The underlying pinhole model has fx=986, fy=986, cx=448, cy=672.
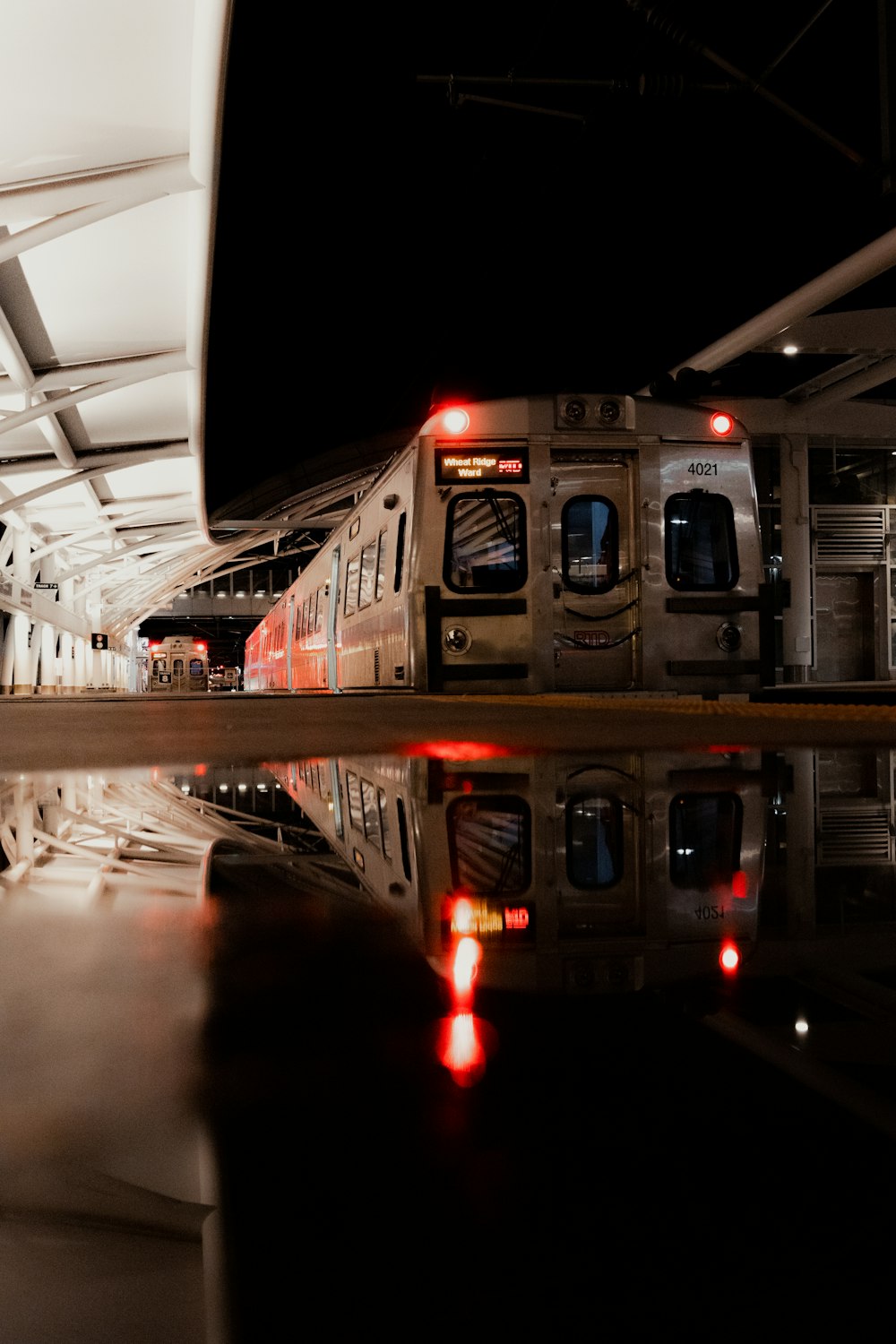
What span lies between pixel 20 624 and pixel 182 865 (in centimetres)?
2702

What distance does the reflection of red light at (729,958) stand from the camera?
807 mm

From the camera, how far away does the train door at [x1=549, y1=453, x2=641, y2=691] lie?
8.73 m

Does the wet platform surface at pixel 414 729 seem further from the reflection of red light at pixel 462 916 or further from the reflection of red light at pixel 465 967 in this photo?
the reflection of red light at pixel 465 967

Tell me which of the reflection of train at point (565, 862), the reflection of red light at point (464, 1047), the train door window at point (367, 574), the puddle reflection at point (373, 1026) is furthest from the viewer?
the train door window at point (367, 574)

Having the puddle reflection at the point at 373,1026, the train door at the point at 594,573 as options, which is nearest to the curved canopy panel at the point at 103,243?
the train door at the point at 594,573

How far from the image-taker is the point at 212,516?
30.8 m

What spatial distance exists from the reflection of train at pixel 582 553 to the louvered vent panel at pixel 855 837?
665 centimetres

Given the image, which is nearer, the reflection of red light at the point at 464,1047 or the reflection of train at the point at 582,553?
the reflection of red light at the point at 464,1047

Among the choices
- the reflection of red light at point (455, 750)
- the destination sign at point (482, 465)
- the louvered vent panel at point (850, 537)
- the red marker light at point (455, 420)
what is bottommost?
the reflection of red light at point (455, 750)

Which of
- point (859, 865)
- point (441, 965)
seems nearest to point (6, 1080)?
point (441, 965)

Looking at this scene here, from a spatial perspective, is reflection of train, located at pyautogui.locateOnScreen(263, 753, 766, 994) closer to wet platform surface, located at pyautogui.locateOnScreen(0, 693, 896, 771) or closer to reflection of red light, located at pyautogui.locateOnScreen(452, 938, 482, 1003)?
reflection of red light, located at pyautogui.locateOnScreen(452, 938, 482, 1003)

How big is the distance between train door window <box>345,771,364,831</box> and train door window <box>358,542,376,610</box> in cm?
797

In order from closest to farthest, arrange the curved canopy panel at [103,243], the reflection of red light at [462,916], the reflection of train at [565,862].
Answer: the reflection of train at [565,862] → the reflection of red light at [462,916] → the curved canopy panel at [103,243]

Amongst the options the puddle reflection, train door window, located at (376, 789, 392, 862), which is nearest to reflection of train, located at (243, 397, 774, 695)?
train door window, located at (376, 789, 392, 862)
